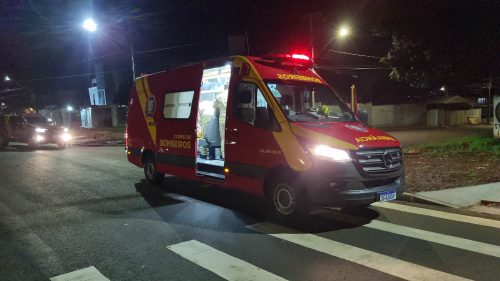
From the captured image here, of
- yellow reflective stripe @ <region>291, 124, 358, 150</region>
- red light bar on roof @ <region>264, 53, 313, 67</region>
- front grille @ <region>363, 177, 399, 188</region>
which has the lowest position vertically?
front grille @ <region>363, 177, 399, 188</region>

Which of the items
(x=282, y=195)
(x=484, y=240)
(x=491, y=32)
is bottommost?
(x=484, y=240)

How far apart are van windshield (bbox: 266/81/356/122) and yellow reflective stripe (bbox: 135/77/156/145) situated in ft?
13.1

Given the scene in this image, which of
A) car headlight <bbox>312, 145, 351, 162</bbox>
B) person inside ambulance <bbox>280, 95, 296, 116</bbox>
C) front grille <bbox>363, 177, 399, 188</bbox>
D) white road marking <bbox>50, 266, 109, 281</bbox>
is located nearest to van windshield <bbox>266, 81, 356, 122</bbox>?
person inside ambulance <bbox>280, 95, 296, 116</bbox>

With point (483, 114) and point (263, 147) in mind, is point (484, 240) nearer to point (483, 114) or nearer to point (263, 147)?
point (263, 147)

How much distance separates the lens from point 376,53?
45.4m

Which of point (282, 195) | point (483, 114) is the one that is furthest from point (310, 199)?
point (483, 114)

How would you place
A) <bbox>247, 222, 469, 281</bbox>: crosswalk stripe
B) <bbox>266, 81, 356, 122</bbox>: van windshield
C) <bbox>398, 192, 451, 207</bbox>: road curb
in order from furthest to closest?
<bbox>398, 192, 451, 207</bbox>: road curb → <bbox>266, 81, 356, 122</bbox>: van windshield → <bbox>247, 222, 469, 281</bbox>: crosswalk stripe

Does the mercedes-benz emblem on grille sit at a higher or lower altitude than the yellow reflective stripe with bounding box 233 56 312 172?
lower

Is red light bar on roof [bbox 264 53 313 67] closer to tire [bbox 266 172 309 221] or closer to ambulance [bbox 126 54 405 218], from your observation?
ambulance [bbox 126 54 405 218]

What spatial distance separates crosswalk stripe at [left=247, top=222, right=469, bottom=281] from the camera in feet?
15.2

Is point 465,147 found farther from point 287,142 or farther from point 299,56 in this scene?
point 287,142

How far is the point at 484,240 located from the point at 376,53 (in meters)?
42.2

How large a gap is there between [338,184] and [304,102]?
2.15 m

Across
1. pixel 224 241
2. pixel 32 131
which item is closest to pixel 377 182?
pixel 224 241
